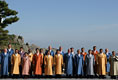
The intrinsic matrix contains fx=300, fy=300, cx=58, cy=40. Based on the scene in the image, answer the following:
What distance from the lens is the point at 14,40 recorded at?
47.2 metres

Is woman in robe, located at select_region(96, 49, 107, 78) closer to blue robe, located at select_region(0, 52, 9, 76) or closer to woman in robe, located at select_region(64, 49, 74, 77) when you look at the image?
woman in robe, located at select_region(64, 49, 74, 77)

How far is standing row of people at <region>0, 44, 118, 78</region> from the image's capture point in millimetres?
17984

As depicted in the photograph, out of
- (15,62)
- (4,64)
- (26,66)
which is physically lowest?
(26,66)

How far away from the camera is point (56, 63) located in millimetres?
18172

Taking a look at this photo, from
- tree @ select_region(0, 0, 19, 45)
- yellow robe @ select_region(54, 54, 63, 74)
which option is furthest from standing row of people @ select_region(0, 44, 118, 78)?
tree @ select_region(0, 0, 19, 45)

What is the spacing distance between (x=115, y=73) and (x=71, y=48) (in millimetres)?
3106

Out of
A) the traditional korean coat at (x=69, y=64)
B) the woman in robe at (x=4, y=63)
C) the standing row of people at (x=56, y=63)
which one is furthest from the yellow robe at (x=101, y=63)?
the woman in robe at (x=4, y=63)

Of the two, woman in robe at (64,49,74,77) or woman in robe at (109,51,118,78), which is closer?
woman in robe at (64,49,74,77)

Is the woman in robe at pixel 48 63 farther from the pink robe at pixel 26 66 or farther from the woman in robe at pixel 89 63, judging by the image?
the woman in robe at pixel 89 63

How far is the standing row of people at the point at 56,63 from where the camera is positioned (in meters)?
18.0

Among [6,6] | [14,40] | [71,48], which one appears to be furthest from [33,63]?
[14,40]

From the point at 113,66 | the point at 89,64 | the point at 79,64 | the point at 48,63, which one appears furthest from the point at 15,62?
the point at 113,66

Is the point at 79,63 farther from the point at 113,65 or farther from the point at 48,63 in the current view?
the point at 113,65

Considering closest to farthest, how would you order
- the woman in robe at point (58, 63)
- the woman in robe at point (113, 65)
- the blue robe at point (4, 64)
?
the blue robe at point (4, 64) → the woman in robe at point (58, 63) → the woman in robe at point (113, 65)
